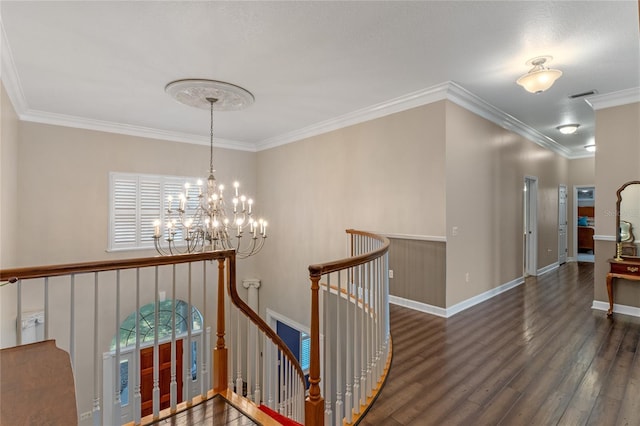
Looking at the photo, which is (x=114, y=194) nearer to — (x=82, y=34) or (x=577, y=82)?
(x=82, y=34)

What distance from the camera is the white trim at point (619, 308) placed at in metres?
3.98

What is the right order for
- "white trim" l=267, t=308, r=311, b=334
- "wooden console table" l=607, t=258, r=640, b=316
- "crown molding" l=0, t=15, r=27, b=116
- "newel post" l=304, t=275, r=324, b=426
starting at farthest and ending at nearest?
"white trim" l=267, t=308, r=311, b=334
"wooden console table" l=607, t=258, r=640, b=316
"crown molding" l=0, t=15, r=27, b=116
"newel post" l=304, t=275, r=324, b=426

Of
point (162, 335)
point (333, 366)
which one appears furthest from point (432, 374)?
point (162, 335)

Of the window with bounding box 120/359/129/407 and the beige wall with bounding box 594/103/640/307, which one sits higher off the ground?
the beige wall with bounding box 594/103/640/307

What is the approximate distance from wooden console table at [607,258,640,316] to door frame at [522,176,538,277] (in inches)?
98.4

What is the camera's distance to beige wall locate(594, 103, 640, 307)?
402 centimetres

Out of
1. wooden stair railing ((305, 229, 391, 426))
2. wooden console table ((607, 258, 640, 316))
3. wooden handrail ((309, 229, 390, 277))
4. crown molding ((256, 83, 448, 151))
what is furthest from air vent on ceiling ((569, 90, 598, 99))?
wooden handrail ((309, 229, 390, 277))

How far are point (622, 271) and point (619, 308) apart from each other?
0.54m

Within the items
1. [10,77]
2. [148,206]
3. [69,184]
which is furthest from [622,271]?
[69,184]

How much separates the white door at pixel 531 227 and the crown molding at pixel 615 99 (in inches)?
91.3

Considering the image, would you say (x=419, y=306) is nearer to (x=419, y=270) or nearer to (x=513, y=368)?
(x=419, y=270)

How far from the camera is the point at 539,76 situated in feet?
10.4

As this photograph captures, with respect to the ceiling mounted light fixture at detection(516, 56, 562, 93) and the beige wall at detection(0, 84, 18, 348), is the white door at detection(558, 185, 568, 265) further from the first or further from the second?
the beige wall at detection(0, 84, 18, 348)

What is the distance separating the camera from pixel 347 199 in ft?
17.5
